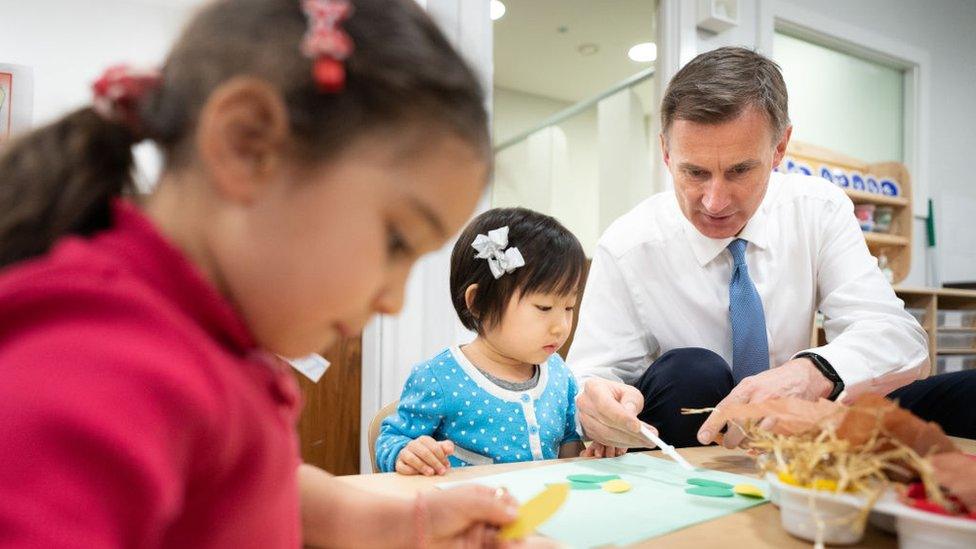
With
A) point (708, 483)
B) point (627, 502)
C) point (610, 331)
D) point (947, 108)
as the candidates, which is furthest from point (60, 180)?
point (947, 108)

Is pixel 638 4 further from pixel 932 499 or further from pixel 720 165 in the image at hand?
pixel 932 499

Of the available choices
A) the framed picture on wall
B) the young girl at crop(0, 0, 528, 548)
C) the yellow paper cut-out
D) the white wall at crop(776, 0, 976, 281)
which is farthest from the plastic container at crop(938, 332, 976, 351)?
the framed picture on wall

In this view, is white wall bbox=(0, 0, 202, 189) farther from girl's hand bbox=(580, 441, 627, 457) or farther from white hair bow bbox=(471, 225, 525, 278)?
girl's hand bbox=(580, 441, 627, 457)

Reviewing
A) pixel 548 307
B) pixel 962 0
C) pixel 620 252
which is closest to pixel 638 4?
pixel 962 0

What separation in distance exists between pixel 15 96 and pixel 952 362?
4176mm

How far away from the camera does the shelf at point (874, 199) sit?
3054 mm

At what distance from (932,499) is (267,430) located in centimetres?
54

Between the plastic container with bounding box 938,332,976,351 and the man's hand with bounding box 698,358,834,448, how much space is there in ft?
8.59

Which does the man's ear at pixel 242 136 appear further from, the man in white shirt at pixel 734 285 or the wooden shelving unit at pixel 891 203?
the wooden shelving unit at pixel 891 203

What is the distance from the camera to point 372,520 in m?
0.56

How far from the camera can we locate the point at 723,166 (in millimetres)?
1327

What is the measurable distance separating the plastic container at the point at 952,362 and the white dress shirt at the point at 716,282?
7.15 ft

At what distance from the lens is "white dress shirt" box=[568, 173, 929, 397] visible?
147 centimetres

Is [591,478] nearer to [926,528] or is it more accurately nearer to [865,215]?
[926,528]
